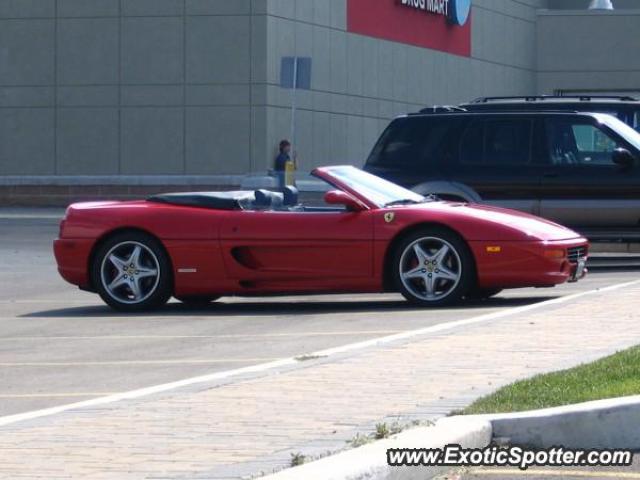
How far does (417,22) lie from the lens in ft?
133

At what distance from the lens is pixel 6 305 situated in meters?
15.1

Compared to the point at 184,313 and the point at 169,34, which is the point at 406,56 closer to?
the point at 169,34

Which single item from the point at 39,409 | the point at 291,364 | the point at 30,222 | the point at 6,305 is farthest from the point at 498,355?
the point at 30,222

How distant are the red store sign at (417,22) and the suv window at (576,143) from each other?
64.3 feet

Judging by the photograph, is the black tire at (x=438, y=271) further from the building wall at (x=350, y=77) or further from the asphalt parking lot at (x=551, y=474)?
the building wall at (x=350, y=77)

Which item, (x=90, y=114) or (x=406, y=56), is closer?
(x=90, y=114)

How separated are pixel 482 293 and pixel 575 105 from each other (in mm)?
6129

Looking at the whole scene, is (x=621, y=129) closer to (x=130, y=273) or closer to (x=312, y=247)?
(x=312, y=247)

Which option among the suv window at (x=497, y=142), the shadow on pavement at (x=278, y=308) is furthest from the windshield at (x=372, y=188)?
the suv window at (x=497, y=142)

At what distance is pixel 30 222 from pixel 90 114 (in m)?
5.22

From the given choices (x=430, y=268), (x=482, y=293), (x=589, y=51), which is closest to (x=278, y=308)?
(x=430, y=268)

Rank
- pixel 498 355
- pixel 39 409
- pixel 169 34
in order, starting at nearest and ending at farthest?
pixel 39 409
pixel 498 355
pixel 169 34

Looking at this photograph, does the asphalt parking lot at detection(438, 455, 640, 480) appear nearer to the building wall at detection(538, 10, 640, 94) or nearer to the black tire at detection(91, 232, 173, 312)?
the black tire at detection(91, 232, 173, 312)

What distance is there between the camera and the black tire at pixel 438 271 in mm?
13359
